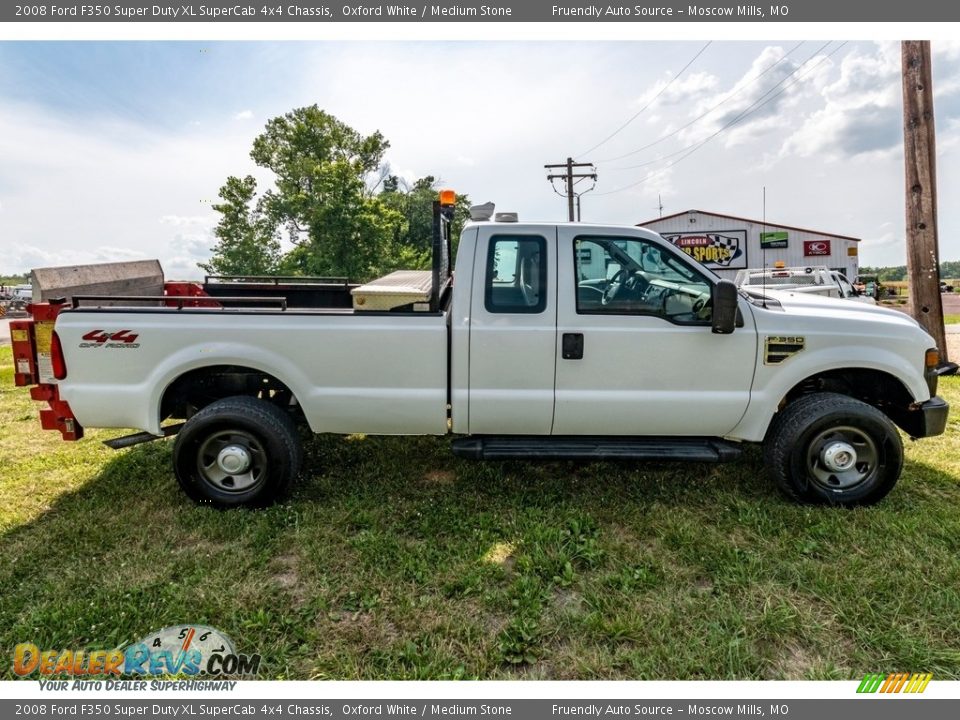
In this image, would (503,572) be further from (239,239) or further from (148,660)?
(239,239)

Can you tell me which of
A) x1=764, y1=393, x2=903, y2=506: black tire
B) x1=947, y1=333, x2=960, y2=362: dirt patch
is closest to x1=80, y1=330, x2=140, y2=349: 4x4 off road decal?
x1=764, y1=393, x2=903, y2=506: black tire

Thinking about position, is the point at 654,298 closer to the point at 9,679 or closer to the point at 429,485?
the point at 429,485

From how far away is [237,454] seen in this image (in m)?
3.79

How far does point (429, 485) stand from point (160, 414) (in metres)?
2.01

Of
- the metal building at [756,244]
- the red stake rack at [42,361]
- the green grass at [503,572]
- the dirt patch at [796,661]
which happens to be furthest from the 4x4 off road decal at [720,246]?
the red stake rack at [42,361]

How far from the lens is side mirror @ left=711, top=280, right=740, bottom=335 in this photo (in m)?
3.42

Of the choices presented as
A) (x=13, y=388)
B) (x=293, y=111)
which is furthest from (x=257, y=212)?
(x=13, y=388)

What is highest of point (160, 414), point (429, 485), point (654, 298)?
point (654, 298)

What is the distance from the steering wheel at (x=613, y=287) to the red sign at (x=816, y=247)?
34790mm

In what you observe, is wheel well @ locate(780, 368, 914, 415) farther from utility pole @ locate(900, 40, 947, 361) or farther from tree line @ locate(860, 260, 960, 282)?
tree line @ locate(860, 260, 960, 282)

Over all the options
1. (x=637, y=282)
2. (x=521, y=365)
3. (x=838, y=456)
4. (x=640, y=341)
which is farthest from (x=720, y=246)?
(x=521, y=365)

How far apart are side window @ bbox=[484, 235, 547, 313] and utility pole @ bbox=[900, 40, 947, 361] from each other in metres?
7.17

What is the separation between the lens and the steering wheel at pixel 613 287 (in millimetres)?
3710

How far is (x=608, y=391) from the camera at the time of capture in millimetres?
3742
